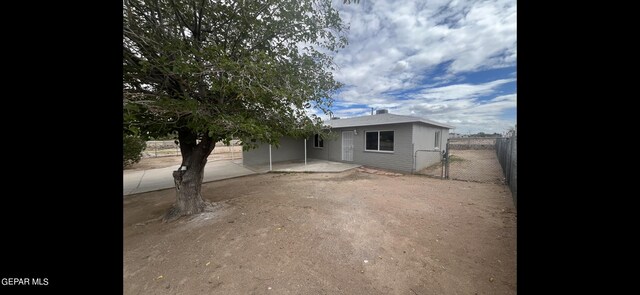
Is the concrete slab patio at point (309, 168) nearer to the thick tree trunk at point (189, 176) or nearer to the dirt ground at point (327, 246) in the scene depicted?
the dirt ground at point (327, 246)

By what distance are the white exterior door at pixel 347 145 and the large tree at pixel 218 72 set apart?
6813 millimetres

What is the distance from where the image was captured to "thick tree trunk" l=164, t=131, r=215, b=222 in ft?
12.8

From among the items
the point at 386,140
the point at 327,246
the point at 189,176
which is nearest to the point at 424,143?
the point at 386,140

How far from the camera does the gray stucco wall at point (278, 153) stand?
11.3 metres

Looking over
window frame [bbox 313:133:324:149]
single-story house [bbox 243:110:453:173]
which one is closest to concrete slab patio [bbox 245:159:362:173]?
single-story house [bbox 243:110:453:173]

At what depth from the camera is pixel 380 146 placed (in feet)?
32.0

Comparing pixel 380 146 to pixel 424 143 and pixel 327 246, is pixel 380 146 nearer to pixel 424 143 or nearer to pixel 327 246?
pixel 424 143

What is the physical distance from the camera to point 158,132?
3.19m

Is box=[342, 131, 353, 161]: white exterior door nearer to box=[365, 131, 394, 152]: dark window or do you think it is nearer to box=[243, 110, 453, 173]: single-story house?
box=[243, 110, 453, 173]: single-story house

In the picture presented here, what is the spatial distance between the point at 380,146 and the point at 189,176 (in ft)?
25.8
